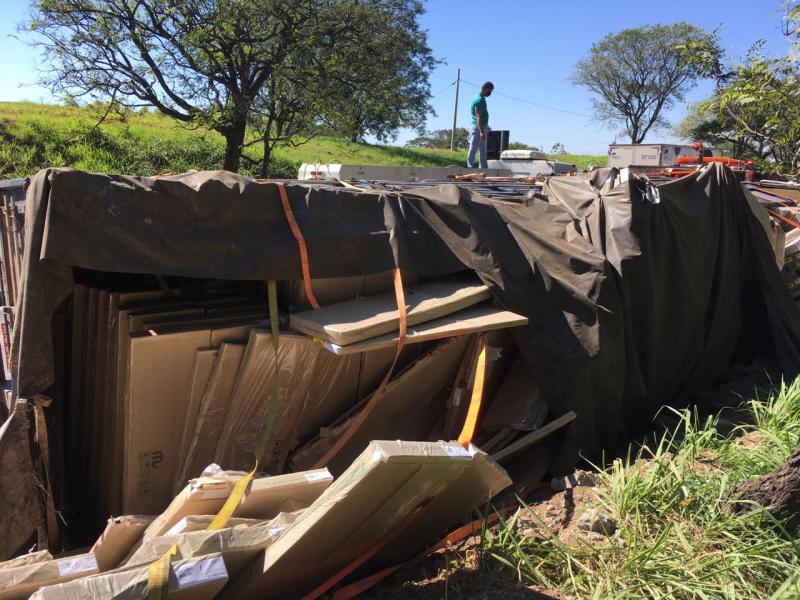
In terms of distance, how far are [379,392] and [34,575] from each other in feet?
6.72

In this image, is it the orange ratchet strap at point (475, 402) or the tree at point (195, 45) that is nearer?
the orange ratchet strap at point (475, 402)

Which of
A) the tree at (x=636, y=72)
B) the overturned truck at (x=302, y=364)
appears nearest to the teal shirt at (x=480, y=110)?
the overturned truck at (x=302, y=364)

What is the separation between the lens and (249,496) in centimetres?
292

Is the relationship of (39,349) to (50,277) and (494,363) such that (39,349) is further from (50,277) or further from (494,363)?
(494,363)

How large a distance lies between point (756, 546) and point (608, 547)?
2.12 feet

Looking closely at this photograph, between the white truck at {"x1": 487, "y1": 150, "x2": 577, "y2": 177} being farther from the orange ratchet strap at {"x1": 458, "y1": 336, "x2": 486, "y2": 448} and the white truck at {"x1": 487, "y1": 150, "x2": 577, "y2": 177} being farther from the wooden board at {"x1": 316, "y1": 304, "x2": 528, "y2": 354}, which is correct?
the orange ratchet strap at {"x1": 458, "y1": 336, "x2": 486, "y2": 448}

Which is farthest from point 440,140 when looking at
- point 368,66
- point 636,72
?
point 368,66

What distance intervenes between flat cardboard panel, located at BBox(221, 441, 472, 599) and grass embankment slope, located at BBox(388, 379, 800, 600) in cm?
46

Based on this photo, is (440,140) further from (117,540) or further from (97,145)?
(117,540)

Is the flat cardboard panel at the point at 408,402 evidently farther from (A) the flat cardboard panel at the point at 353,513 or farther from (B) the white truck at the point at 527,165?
(B) the white truck at the point at 527,165

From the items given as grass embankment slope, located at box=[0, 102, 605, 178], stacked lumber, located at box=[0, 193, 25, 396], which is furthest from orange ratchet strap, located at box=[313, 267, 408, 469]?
grass embankment slope, located at box=[0, 102, 605, 178]

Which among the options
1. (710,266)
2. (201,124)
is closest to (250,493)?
(710,266)

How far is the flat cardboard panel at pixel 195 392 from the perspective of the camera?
3498 millimetres

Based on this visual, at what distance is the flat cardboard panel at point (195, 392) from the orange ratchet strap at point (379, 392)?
0.74m
